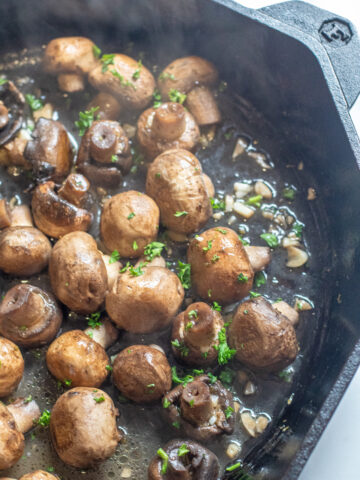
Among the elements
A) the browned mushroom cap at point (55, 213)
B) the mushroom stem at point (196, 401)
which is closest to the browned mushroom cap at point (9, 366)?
the browned mushroom cap at point (55, 213)

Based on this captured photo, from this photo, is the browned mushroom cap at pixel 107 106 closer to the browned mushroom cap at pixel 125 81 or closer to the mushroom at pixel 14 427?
the browned mushroom cap at pixel 125 81

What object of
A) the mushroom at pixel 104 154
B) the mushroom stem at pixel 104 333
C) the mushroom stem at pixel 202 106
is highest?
the mushroom stem at pixel 202 106

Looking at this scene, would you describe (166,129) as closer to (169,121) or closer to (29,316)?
(169,121)

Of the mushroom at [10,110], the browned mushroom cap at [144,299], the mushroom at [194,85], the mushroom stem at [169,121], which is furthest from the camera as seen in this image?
the mushroom at [194,85]

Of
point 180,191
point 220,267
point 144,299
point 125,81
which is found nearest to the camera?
point 144,299

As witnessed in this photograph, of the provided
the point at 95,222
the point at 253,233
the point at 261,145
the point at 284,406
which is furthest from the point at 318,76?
the point at 284,406

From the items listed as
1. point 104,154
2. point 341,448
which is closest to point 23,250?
point 104,154

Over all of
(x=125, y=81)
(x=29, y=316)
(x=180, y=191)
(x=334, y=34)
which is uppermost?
(x=334, y=34)
